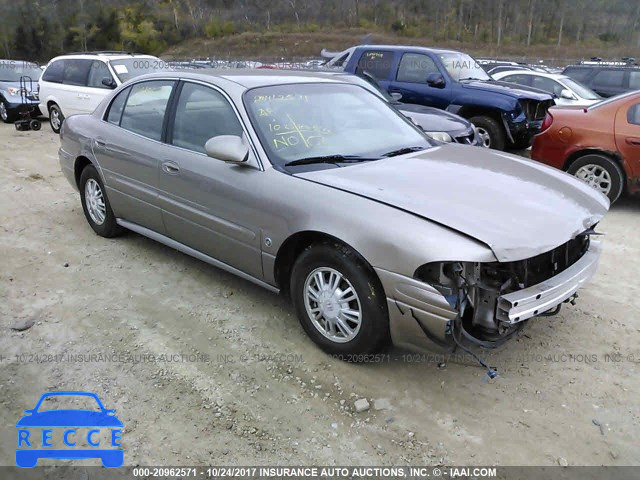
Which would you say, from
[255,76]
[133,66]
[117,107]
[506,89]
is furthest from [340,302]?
[133,66]

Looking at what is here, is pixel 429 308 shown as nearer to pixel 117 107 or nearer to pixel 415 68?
pixel 117 107

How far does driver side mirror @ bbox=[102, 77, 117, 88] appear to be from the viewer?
10.4m

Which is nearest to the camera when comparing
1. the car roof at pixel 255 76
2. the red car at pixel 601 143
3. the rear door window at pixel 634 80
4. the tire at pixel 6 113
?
the car roof at pixel 255 76

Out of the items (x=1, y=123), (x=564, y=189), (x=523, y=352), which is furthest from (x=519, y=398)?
(x=1, y=123)

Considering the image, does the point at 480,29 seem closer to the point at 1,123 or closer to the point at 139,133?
the point at 1,123

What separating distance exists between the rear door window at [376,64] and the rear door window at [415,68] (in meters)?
0.23

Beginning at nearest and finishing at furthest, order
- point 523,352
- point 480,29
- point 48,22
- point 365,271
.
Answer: point 365,271 → point 523,352 → point 48,22 → point 480,29

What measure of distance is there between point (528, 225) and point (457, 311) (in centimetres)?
63

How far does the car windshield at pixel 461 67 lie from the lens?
9367 mm

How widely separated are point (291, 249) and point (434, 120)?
4.82m

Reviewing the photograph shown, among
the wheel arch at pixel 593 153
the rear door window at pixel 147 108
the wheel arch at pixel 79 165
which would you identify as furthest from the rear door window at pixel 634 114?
the wheel arch at pixel 79 165

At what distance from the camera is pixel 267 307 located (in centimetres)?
400

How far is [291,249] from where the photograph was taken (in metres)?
3.41

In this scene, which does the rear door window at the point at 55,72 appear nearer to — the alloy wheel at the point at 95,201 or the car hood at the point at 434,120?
the alloy wheel at the point at 95,201
